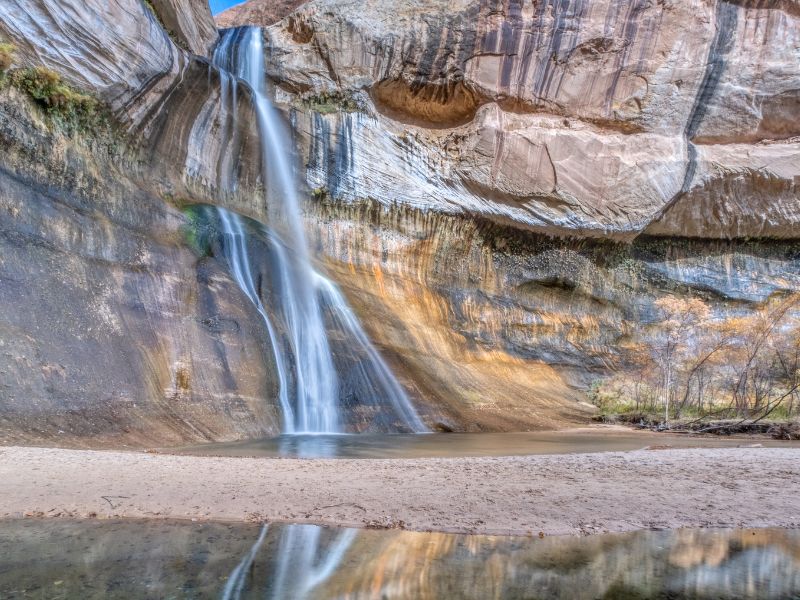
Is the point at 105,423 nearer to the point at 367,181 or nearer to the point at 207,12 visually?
the point at 367,181

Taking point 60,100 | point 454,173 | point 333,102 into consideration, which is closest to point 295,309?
point 60,100

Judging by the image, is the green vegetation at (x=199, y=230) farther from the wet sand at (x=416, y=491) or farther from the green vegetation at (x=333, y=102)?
the wet sand at (x=416, y=491)

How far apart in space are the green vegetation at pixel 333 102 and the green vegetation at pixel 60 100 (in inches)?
268

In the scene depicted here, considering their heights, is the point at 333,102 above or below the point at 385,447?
above

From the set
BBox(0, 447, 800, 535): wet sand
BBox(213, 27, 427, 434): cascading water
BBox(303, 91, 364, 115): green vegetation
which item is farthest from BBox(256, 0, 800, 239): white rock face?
BBox(0, 447, 800, 535): wet sand

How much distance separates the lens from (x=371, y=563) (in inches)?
122

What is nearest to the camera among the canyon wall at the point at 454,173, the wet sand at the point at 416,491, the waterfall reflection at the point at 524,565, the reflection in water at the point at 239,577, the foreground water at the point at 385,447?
the reflection in water at the point at 239,577

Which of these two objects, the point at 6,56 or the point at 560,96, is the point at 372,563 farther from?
the point at 560,96

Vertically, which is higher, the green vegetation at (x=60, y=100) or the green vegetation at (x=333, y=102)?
the green vegetation at (x=333, y=102)

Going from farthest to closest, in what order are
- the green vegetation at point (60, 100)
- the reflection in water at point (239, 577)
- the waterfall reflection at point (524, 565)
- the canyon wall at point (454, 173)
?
the canyon wall at point (454, 173), the green vegetation at point (60, 100), the waterfall reflection at point (524, 565), the reflection in water at point (239, 577)

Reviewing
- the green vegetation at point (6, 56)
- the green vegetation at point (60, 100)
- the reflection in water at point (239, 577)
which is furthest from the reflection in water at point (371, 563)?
the green vegetation at point (60, 100)

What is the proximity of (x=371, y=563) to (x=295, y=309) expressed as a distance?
10.8 metres

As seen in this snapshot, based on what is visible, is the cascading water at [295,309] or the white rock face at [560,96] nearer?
the cascading water at [295,309]

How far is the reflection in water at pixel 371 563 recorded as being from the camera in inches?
104
